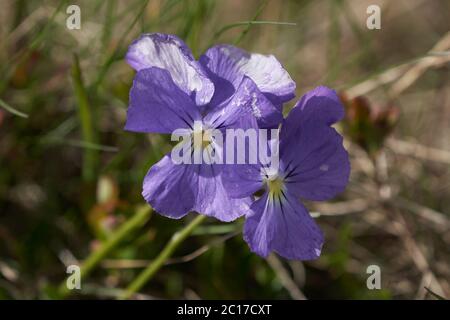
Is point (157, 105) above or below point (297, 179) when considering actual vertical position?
above

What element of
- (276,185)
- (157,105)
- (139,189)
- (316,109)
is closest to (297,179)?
(276,185)

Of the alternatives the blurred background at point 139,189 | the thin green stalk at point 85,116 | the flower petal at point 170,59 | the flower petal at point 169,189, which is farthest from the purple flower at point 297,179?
the thin green stalk at point 85,116

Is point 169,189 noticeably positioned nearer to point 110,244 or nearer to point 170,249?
point 170,249

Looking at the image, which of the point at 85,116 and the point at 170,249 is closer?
the point at 170,249

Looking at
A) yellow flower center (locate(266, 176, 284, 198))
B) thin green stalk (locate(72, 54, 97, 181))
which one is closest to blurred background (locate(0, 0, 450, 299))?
thin green stalk (locate(72, 54, 97, 181))

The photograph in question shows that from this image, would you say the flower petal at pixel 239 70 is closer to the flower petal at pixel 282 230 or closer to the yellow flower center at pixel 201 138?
the yellow flower center at pixel 201 138

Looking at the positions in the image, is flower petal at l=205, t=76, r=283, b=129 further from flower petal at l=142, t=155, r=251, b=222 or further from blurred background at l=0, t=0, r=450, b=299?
blurred background at l=0, t=0, r=450, b=299
